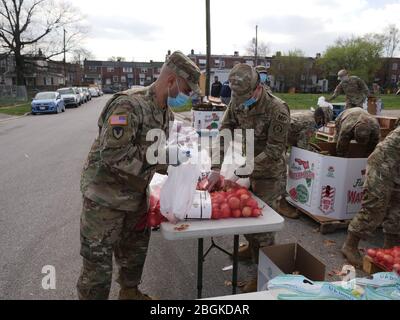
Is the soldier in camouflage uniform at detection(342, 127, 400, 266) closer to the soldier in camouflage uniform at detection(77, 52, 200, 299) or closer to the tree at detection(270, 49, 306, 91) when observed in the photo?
the soldier in camouflage uniform at detection(77, 52, 200, 299)

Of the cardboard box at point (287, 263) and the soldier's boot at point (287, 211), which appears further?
the soldier's boot at point (287, 211)

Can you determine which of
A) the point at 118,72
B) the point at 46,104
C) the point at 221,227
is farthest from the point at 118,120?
the point at 118,72

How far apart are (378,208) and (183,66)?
257 centimetres

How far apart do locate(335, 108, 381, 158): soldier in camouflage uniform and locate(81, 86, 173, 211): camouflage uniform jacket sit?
314cm

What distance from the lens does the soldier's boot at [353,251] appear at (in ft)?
12.5

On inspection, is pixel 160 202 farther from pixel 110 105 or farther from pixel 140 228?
pixel 110 105

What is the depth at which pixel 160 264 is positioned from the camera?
384 centimetres

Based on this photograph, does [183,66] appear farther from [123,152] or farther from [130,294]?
[130,294]

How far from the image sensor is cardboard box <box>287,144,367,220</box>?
177 inches

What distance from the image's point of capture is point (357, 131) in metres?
4.56

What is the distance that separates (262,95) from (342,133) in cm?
203

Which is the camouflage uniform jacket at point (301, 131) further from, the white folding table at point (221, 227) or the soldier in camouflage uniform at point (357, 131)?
the white folding table at point (221, 227)

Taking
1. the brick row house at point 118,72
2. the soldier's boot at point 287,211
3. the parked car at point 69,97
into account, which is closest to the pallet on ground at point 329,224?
the soldier's boot at point 287,211

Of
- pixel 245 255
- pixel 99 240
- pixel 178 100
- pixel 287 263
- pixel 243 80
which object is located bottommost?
pixel 245 255
